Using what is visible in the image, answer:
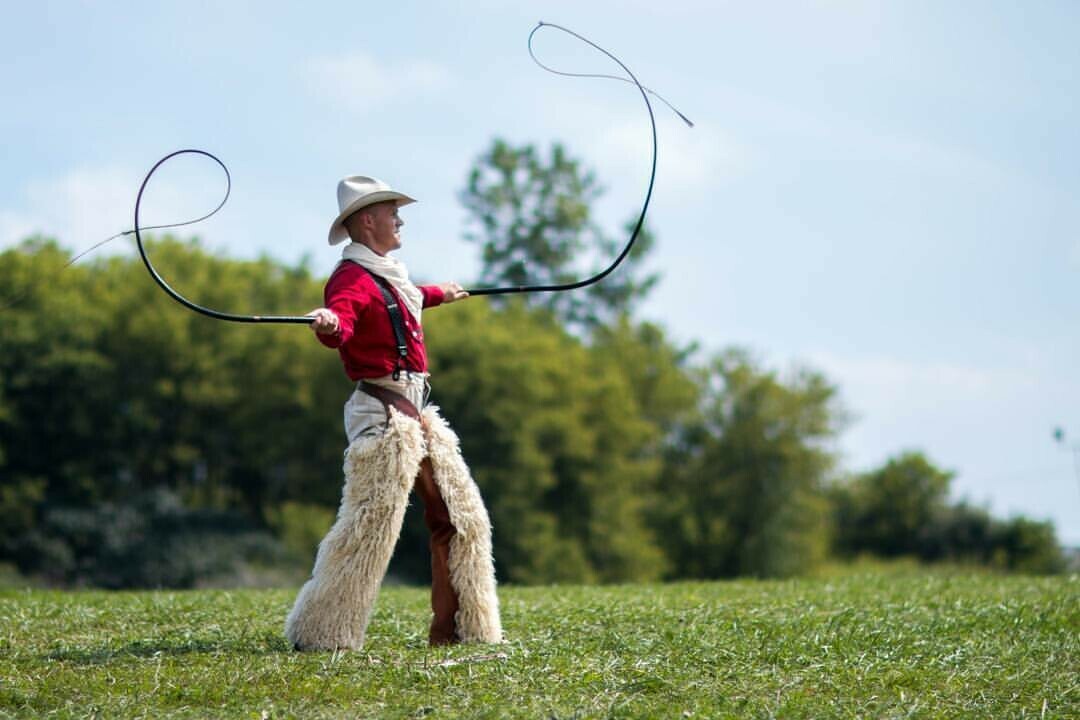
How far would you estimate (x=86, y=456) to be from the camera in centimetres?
5116

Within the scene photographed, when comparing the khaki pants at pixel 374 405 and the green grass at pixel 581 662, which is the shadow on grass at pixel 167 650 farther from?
the khaki pants at pixel 374 405

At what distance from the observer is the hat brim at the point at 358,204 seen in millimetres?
9227

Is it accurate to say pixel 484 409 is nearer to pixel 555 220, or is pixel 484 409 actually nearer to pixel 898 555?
pixel 555 220

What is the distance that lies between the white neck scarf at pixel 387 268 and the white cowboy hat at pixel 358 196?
16 cm

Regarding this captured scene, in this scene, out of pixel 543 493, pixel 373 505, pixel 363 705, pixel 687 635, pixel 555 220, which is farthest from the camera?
pixel 555 220

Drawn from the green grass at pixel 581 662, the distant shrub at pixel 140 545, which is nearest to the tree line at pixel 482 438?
the distant shrub at pixel 140 545

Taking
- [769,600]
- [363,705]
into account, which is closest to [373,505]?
[363,705]

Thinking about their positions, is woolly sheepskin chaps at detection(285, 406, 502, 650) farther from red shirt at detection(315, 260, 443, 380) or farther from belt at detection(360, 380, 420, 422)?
red shirt at detection(315, 260, 443, 380)

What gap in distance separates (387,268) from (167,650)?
2.76 m

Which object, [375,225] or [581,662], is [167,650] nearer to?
[581,662]

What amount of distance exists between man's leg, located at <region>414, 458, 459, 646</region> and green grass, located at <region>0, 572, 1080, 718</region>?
264 mm

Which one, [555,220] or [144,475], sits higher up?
[555,220]

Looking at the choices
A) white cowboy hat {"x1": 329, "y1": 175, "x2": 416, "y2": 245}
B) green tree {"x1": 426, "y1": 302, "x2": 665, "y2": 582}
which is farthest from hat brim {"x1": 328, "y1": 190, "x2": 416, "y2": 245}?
green tree {"x1": 426, "y1": 302, "x2": 665, "y2": 582}

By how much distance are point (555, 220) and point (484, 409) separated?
13560mm
